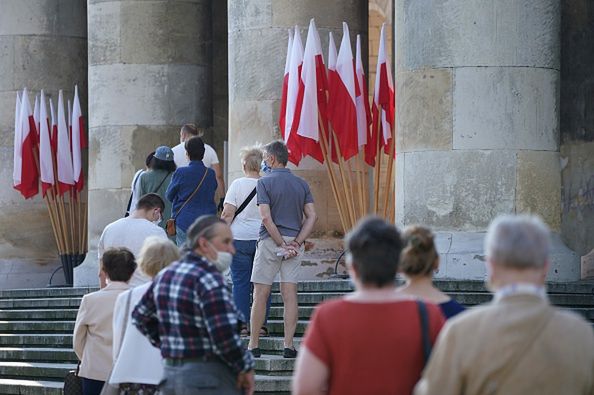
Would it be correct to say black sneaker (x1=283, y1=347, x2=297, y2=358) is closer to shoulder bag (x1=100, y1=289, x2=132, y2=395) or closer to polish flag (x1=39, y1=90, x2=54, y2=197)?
shoulder bag (x1=100, y1=289, x2=132, y2=395)

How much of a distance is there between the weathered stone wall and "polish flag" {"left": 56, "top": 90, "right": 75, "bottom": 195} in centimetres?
725

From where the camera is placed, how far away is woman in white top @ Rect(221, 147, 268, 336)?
507 inches

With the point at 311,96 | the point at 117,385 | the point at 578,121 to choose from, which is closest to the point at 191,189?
the point at 311,96

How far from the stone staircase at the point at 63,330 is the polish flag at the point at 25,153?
3764mm

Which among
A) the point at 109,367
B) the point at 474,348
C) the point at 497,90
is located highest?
the point at 497,90

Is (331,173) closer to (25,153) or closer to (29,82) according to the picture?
(25,153)

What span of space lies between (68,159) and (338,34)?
5.33 meters

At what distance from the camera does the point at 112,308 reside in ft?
32.2

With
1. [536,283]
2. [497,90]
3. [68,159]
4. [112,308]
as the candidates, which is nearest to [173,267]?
[112,308]

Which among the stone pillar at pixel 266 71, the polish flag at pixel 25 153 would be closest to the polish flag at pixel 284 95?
the stone pillar at pixel 266 71

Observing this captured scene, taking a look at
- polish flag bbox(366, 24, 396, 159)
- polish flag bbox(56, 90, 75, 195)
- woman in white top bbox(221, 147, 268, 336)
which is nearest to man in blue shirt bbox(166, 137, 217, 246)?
woman in white top bbox(221, 147, 268, 336)

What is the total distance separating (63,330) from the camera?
16.2m

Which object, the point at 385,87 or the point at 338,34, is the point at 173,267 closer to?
the point at 385,87

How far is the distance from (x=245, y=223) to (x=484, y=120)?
8.66ft
